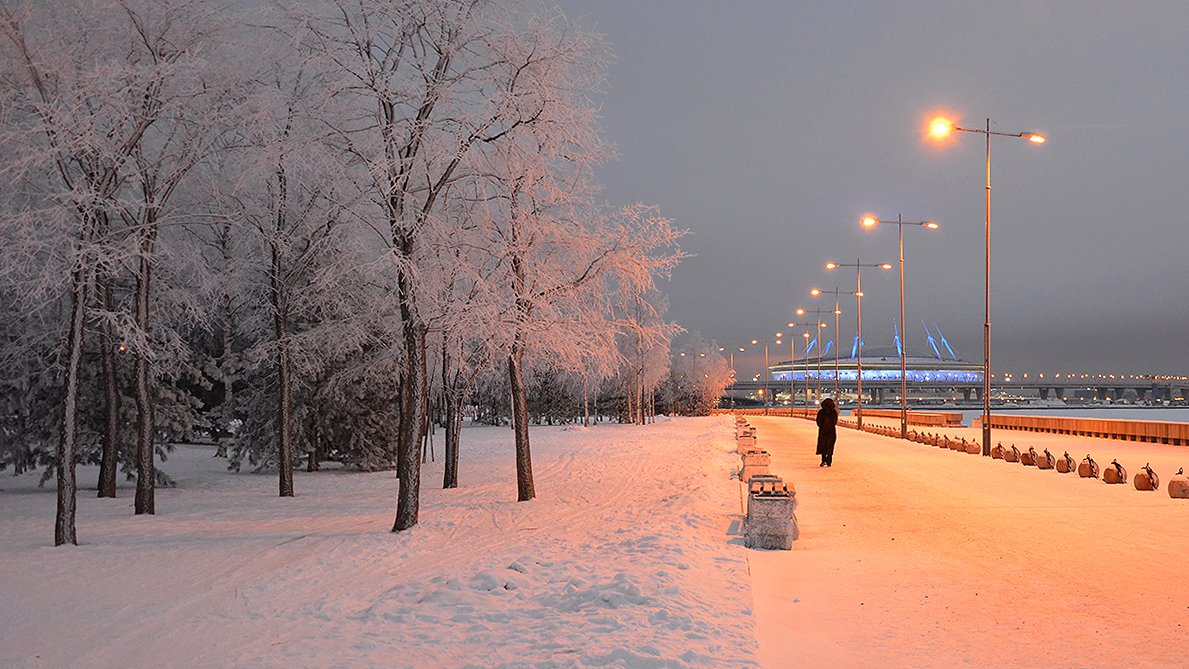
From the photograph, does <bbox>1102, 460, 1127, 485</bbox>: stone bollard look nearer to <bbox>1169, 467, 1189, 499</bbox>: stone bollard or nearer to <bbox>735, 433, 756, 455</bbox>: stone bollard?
<bbox>1169, 467, 1189, 499</bbox>: stone bollard

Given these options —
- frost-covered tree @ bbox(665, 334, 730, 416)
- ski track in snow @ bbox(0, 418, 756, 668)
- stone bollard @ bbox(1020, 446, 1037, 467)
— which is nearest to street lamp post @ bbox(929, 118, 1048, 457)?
stone bollard @ bbox(1020, 446, 1037, 467)

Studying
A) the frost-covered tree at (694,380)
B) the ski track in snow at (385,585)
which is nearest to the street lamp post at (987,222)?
the ski track in snow at (385,585)

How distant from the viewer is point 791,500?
1256 cm

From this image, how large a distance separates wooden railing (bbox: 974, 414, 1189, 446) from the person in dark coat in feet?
67.6

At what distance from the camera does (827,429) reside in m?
25.8

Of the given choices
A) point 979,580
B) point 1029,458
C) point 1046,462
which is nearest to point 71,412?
point 979,580

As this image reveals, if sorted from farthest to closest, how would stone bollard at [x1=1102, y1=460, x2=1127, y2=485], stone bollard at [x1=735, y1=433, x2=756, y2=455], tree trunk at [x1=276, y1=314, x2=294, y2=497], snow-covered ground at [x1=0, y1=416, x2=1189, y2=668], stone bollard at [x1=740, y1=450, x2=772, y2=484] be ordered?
stone bollard at [x1=735, y1=433, x2=756, y2=455] → tree trunk at [x1=276, y1=314, x2=294, y2=497] → stone bollard at [x1=1102, y1=460, x2=1127, y2=485] → stone bollard at [x1=740, y1=450, x2=772, y2=484] → snow-covered ground at [x1=0, y1=416, x2=1189, y2=668]

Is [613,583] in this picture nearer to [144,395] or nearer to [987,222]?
[144,395]

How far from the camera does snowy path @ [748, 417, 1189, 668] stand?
24.7 ft

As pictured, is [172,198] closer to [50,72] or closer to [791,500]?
[50,72]

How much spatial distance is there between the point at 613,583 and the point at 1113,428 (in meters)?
42.8

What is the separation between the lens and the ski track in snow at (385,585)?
306 inches

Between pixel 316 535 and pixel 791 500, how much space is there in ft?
23.0

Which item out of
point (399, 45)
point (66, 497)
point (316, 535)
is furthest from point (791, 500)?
point (66, 497)
